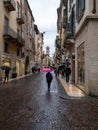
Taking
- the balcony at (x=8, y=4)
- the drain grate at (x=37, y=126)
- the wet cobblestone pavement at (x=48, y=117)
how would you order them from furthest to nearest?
the balcony at (x=8, y=4)
the wet cobblestone pavement at (x=48, y=117)
the drain grate at (x=37, y=126)

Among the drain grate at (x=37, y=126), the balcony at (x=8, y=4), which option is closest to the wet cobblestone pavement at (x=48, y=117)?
the drain grate at (x=37, y=126)

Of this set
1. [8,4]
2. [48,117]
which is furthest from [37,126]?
[8,4]

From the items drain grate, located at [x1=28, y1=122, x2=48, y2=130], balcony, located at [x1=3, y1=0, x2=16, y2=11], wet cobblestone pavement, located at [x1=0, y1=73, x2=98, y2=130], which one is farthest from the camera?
balcony, located at [x1=3, y1=0, x2=16, y2=11]

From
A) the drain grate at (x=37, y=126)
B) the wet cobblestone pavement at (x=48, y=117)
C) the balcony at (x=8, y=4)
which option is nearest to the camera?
the drain grate at (x=37, y=126)

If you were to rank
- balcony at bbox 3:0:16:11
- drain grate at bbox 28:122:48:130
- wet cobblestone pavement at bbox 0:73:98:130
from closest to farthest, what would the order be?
drain grate at bbox 28:122:48:130
wet cobblestone pavement at bbox 0:73:98:130
balcony at bbox 3:0:16:11

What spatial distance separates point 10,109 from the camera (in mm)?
10680

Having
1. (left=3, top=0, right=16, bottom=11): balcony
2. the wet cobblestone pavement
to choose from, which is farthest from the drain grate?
(left=3, top=0, right=16, bottom=11): balcony

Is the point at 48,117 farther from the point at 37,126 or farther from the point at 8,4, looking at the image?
the point at 8,4

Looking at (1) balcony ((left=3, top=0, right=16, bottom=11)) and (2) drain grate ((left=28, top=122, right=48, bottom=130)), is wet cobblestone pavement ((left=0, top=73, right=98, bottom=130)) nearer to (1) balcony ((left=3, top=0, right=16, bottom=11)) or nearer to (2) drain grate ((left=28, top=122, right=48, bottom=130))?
(2) drain grate ((left=28, top=122, right=48, bottom=130))

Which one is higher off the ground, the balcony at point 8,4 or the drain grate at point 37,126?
the balcony at point 8,4

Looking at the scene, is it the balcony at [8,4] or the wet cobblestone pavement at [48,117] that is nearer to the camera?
the wet cobblestone pavement at [48,117]

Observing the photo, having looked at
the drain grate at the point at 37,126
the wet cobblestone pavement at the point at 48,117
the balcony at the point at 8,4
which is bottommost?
the drain grate at the point at 37,126

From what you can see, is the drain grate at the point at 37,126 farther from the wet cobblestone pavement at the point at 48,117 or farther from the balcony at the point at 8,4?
the balcony at the point at 8,4

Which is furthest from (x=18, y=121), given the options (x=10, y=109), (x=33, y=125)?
(x=10, y=109)
